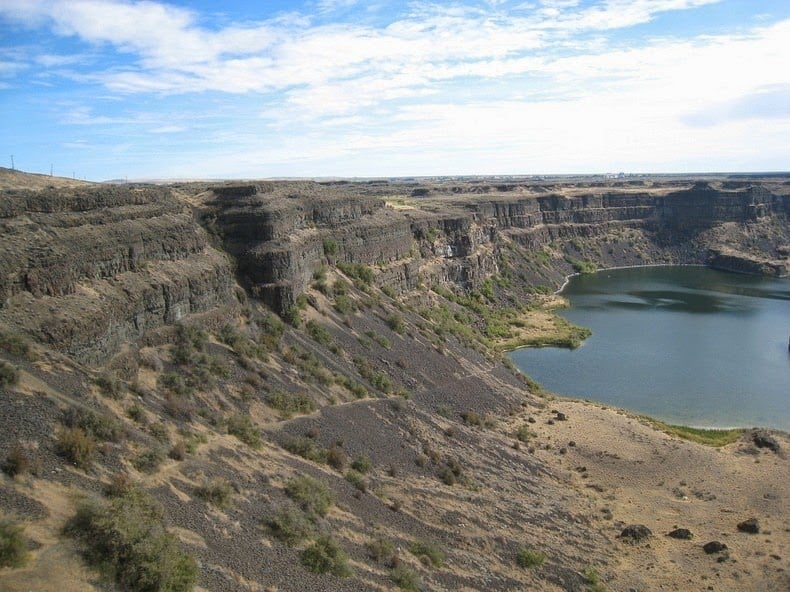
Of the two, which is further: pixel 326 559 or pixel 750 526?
pixel 750 526

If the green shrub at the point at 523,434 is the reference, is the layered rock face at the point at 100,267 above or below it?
above

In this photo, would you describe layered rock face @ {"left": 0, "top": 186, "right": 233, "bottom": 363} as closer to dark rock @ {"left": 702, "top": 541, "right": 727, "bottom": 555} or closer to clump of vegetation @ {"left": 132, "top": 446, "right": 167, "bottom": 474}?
clump of vegetation @ {"left": 132, "top": 446, "right": 167, "bottom": 474}

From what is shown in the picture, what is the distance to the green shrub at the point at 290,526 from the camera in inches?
737

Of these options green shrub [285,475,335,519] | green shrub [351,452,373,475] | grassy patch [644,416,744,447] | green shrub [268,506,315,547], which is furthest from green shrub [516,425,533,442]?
green shrub [268,506,315,547]

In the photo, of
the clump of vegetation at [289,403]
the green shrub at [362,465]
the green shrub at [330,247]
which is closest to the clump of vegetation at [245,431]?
the clump of vegetation at [289,403]

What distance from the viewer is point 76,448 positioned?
53.6 feet

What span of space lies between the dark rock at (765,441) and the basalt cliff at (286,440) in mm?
124

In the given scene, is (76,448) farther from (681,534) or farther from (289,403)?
(681,534)

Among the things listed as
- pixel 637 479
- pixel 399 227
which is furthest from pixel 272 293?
pixel 399 227

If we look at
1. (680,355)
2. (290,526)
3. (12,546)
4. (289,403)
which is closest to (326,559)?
(290,526)

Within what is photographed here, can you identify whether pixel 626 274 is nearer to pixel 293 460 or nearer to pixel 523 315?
pixel 523 315

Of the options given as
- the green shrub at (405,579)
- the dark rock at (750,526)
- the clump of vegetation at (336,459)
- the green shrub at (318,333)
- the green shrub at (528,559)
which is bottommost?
the dark rock at (750,526)

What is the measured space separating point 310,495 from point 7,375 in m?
10.0

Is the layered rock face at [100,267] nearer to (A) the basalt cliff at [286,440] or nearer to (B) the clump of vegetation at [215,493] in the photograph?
(A) the basalt cliff at [286,440]
